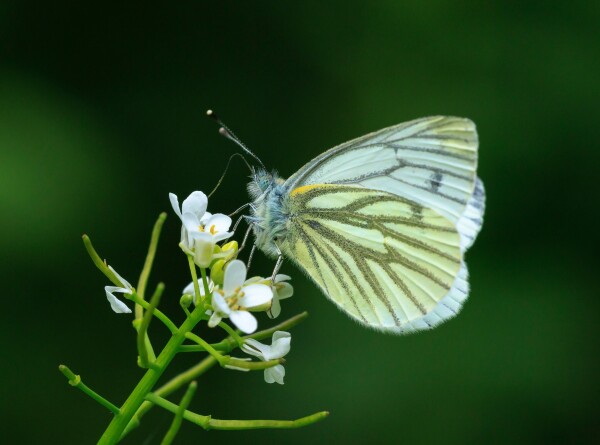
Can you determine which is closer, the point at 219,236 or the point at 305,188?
the point at 219,236

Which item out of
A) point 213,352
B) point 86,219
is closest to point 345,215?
point 213,352

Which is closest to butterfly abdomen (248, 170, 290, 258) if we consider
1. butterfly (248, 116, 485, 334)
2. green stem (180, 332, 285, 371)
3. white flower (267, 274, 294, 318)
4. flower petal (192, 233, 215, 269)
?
butterfly (248, 116, 485, 334)

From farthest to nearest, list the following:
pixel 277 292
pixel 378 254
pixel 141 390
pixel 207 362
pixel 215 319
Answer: pixel 378 254
pixel 277 292
pixel 207 362
pixel 215 319
pixel 141 390

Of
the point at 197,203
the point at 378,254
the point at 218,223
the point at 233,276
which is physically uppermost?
the point at 197,203

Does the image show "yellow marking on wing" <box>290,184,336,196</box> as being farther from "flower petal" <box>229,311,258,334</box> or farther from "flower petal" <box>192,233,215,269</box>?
"flower petal" <box>229,311,258,334</box>

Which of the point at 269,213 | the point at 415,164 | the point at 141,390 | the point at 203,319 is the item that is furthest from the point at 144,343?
the point at 415,164

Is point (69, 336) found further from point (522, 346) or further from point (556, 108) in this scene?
point (556, 108)

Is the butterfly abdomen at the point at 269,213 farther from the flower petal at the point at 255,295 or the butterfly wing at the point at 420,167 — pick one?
the flower petal at the point at 255,295

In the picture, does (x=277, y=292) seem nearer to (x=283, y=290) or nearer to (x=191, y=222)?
(x=283, y=290)
